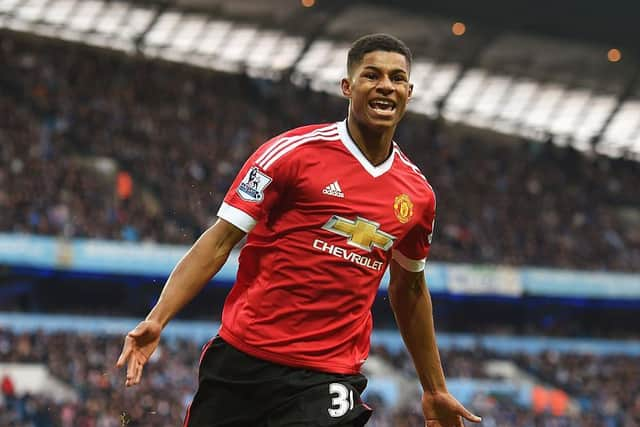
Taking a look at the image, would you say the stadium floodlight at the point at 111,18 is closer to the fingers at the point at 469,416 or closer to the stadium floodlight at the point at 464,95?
the stadium floodlight at the point at 464,95

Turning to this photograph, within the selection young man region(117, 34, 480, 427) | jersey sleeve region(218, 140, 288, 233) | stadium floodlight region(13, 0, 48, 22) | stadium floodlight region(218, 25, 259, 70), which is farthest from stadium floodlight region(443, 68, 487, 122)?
jersey sleeve region(218, 140, 288, 233)

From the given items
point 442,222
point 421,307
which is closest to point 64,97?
point 442,222

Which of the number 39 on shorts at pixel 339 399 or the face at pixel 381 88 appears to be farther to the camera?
the face at pixel 381 88

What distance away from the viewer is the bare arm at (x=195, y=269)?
4.15 meters

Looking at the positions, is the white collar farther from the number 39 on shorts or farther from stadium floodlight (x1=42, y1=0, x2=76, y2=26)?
stadium floodlight (x1=42, y1=0, x2=76, y2=26)

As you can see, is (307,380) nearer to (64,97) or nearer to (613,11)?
(64,97)

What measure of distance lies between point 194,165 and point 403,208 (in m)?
23.8

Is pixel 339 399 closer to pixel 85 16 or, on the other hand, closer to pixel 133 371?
pixel 133 371

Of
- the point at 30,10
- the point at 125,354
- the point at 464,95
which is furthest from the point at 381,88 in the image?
the point at 464,95

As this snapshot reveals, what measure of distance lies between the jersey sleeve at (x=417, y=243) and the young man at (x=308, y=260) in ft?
0.45

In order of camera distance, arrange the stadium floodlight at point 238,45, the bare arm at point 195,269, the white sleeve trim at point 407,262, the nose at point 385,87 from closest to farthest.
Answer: the bare arm at point 195,269 < the nose at point 385,87 < the white sleeve trim at point 407,262 < the stadium floodlight at point 238,45

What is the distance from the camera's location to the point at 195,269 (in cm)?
425

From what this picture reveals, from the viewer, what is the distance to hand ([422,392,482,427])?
498 cm

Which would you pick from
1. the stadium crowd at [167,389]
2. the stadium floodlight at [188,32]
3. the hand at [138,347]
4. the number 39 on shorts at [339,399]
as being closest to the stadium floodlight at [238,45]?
the stadium floodlight at [188,32]
